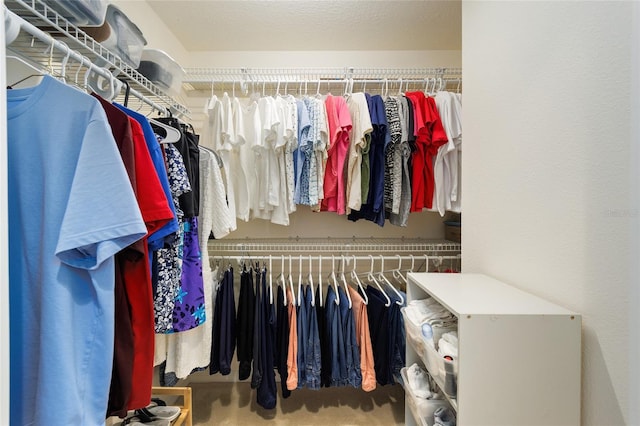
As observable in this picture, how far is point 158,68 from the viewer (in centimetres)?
114

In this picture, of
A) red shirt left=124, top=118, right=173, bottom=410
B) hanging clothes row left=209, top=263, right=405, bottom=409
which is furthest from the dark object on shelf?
red shirt left=124, top=118, right=173, bottom=410

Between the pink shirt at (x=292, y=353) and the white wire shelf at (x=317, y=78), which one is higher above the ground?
the white wire shelf at (x=317, y=78)

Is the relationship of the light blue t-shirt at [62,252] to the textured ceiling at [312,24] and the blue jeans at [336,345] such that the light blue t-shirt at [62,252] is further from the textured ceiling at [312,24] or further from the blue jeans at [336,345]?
the textured ceiling at [312,24]

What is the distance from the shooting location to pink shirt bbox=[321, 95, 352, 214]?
149 cm

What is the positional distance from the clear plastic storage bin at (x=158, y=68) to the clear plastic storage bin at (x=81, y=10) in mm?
349

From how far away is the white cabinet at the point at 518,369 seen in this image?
0.67 meters

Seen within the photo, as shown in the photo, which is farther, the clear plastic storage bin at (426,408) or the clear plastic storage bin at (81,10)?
the clear plastic storage bin at (426,408)

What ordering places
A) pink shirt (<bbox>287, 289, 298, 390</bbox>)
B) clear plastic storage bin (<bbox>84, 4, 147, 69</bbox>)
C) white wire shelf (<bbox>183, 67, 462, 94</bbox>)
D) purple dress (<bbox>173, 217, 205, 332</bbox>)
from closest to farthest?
clear plastic storage bin (<bbox>84, 4, 147, 69</bbox>) < purple dress (<bbox>173, 217, 205, 332</bbox>) < pink shirt (<bbox>287, 289, 298, 390</bbox>) < white wire shelf (<bbox>183, 67, 462, 94</bbox>)

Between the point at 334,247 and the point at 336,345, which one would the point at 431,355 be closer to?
the point at 336,345

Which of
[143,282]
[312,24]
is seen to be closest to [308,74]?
[312,24]

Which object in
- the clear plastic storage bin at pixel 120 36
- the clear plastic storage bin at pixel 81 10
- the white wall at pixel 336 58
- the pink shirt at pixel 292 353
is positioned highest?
the white wall at pixel 336 58

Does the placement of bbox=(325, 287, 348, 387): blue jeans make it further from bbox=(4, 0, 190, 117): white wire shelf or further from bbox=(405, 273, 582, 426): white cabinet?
bbox=(4, 0, 190, 117): white wire shelf

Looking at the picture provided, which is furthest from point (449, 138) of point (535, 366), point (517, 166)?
point (535, 366)

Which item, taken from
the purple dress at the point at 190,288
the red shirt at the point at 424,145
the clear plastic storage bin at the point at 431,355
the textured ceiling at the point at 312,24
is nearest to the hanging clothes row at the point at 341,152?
the red shirt at the point at 424,145
